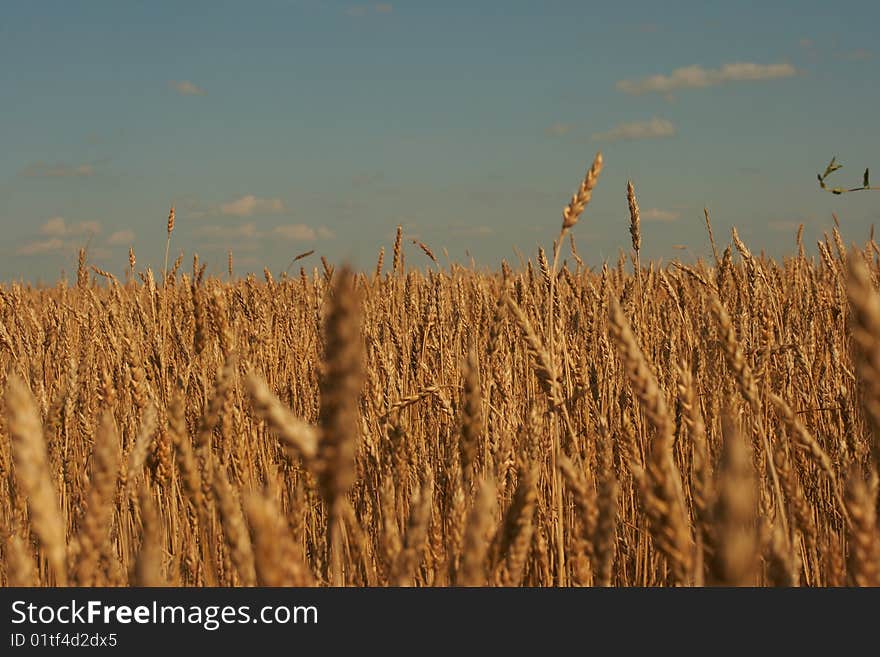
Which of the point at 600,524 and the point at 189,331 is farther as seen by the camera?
the point at 189,331

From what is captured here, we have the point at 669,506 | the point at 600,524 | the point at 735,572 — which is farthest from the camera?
the point at 600,524

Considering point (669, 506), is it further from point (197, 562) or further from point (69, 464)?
point (69, 464)

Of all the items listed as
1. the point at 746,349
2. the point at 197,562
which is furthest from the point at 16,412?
the point at 746,349

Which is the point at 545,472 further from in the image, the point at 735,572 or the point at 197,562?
the point at 735,572

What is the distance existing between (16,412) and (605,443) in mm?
1029

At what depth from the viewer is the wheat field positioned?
653mm

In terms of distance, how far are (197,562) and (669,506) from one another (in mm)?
1253

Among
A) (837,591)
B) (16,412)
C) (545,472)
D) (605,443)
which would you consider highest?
(545,472)

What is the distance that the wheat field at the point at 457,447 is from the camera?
2.14ft

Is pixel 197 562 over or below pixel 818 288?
below

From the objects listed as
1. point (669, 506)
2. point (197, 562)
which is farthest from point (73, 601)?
point (669, 506)

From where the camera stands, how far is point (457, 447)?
1.47 meters

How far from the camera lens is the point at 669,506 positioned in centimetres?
74

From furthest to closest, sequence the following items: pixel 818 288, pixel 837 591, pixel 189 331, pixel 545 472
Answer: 1. pixel 189 331
2. pixel 818 288
3. pixel 545 472
4. pixel 837 591
